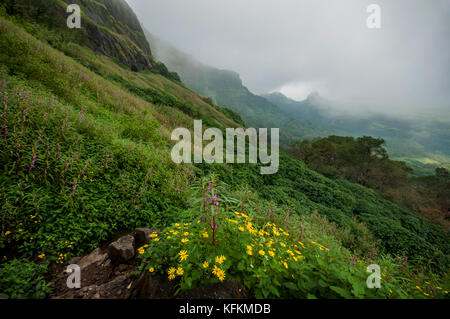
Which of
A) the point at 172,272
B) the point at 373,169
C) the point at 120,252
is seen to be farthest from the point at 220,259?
the point at 373,169

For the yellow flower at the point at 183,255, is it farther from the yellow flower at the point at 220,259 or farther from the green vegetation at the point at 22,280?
the green vegetation at the point at 22,280

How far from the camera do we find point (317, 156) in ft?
106

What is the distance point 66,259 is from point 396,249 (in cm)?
1548

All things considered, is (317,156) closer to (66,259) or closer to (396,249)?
(396,249)

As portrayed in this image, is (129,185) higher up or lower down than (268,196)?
higher up

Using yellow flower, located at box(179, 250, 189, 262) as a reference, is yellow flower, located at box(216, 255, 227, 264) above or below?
below

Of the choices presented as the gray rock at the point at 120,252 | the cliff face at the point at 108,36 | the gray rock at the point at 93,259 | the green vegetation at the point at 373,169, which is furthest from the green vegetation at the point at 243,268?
the cliff face at the point at 108,36

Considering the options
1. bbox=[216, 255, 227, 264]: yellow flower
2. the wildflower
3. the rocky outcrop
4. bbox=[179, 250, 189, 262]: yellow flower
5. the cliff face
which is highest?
the cliff face

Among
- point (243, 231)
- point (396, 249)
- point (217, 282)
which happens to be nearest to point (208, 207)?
point (243, 231)

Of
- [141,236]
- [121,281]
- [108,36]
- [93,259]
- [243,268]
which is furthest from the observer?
[108,36]

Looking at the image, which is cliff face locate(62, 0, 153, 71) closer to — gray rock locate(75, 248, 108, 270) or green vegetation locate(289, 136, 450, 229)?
gray rock locate(75, 248, 108, 270)

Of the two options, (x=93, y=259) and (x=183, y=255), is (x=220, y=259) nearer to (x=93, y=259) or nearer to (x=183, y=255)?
(x=183, y=255)

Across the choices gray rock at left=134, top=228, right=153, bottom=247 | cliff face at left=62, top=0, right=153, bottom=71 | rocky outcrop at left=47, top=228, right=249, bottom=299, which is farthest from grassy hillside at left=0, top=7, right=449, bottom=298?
cliff face at left=62, top=0, right=153, bottom=71
